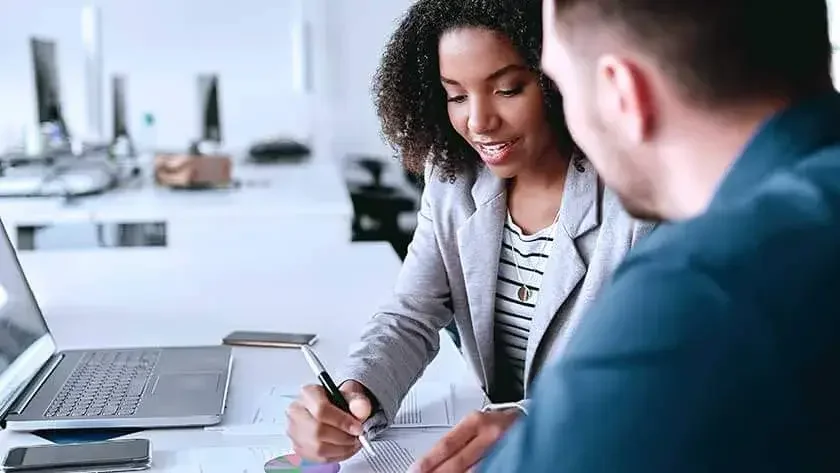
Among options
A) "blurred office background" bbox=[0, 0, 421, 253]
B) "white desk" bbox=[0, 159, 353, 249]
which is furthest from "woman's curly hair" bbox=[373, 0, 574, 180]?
"blurred office background" bbox=[0, 0, 421, 253]

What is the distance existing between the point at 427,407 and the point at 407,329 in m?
0.17

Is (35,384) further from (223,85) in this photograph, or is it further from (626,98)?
(223,85)

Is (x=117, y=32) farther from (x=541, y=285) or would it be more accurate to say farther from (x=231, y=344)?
(x=541, y=285)

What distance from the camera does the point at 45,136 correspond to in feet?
12.0

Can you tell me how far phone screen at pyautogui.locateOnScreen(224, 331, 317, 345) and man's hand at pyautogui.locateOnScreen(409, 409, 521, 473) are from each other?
514 mm

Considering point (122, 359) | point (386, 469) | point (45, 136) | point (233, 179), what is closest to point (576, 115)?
point (386, 469)

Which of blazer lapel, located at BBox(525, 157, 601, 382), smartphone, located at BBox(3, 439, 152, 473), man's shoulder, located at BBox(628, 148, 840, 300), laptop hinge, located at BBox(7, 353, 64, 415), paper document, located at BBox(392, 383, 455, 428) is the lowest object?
paper document, located at BBox(392, 383, 455, 428)

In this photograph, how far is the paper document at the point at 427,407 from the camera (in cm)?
124

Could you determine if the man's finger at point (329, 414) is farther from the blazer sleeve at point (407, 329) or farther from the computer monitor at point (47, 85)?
the computer monitor at point (47, 85)

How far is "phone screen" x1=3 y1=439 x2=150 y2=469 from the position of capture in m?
1.07

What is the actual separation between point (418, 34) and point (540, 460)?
1.03 metres

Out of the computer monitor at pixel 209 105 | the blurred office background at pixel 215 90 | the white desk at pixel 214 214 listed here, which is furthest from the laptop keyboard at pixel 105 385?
the computer monitor at pixel 209 105

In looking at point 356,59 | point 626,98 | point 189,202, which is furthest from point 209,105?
point 626,98

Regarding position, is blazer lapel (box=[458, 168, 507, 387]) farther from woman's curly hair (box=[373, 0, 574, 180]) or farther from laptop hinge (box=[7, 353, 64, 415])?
laptop hinge (box=[7, 353, 64, 415])
